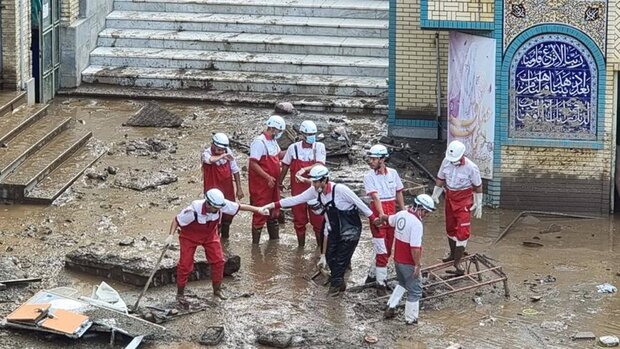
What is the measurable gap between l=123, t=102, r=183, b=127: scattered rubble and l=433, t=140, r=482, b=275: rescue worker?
7545 millimetres

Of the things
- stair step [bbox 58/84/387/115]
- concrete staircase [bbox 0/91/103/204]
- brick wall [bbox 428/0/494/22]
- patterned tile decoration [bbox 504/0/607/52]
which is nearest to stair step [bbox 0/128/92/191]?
concrete staircase [bbox 0/91/103/204]

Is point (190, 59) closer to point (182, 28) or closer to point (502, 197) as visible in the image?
point (182, 28)

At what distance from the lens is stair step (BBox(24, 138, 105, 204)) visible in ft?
64.3

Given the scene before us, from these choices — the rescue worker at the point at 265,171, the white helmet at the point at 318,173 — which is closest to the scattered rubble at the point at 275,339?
the white helmet at the point at 318,173

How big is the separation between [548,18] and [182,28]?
31.4ft

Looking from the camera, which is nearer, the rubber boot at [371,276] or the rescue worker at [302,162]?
the rubber boot at [371,276]

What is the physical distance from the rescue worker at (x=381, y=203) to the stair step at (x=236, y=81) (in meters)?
8.58

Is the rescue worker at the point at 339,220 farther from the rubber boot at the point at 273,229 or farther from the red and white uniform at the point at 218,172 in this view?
the rubber boot at the point at 273,229

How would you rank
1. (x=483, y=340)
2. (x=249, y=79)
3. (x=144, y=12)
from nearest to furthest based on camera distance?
(x=483, y=340) < (x=249, y=79) < (x=144, y=12)

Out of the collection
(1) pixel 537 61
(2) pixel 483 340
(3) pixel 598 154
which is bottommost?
(2) pixel 483 340

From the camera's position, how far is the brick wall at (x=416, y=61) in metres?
22.1

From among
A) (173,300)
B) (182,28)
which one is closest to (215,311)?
(173,300)

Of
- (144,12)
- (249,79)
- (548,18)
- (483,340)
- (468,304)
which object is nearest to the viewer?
(483,340)

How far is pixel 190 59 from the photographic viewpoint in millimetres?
26141
